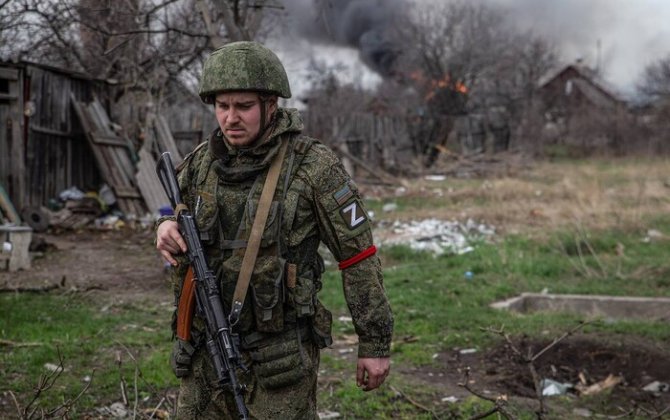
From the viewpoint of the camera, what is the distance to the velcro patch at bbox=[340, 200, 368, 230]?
268 centimetres

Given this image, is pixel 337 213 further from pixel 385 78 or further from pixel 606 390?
pixel 385 78

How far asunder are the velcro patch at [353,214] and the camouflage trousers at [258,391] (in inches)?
17.6

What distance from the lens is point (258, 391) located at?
106 inches

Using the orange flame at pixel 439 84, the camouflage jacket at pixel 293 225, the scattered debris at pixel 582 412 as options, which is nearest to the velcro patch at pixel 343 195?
the camouflage jacket at pixel 293 225

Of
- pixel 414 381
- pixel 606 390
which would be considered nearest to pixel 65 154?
pixel 414 381

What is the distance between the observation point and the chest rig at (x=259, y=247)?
8.63ft

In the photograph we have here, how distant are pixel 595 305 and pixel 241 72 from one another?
5745 millimetres

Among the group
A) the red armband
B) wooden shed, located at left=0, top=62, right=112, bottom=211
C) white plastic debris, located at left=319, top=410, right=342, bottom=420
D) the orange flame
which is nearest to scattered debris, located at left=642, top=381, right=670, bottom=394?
white plastic debris, located at left=319, top=410, right=342, bottom=420

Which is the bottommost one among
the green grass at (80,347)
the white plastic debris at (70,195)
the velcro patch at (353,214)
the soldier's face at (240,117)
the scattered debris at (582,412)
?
the green grass at (80,347)

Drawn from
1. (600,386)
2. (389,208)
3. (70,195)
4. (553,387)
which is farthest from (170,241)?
(389,208)

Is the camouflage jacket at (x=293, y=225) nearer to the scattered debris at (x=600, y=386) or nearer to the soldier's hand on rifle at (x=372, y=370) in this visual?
the soldier's hand on rifle at (x=372, y=370)

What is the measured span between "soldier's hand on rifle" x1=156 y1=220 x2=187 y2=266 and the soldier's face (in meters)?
0.36

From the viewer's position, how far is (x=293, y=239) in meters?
2.69

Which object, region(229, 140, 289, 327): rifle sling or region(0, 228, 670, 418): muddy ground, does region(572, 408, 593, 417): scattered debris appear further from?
region(229, 140, 289, 327): rifle sling
